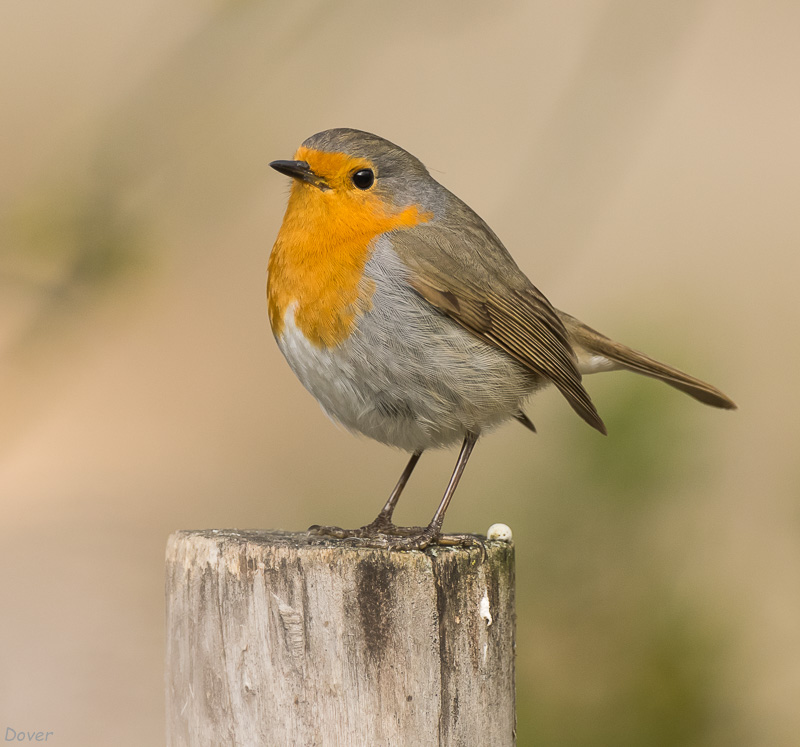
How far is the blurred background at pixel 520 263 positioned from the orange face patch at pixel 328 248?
18 centimetres

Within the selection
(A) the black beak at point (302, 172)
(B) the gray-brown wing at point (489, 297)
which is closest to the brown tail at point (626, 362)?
(B) the gray-brown wing at point (489, 297)

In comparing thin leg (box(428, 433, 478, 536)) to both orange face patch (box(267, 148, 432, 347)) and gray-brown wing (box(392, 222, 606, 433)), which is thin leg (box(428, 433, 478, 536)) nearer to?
gray-brown wing (box(392, 222, 606, 433))

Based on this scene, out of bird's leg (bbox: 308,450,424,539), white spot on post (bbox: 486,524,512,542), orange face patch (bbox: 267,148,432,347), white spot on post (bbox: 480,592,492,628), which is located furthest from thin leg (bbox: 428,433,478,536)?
white spot on post (bbox: 480,592,492,628)

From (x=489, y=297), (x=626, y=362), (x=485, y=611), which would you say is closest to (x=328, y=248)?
(x=489, y=297)

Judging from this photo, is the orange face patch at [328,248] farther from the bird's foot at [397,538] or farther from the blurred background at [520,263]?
the bird's foot at [397,538]

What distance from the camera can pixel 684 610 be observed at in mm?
3402

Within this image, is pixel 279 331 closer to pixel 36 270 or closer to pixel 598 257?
pixel 36 270

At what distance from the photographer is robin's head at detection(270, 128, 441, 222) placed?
3.04 m

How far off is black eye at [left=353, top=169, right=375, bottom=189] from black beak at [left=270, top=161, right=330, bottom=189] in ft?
0.32

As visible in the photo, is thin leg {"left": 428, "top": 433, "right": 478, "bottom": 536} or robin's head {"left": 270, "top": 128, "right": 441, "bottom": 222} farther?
thin leg {"left": 428, "top": 433, "right": 478, "bottom": 536}

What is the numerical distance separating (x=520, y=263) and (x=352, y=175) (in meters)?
1.84

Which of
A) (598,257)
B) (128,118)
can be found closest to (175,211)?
(128,118)

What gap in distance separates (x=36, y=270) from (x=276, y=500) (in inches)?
111

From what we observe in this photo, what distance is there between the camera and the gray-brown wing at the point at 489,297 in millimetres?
3039
